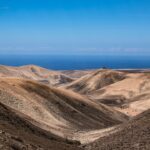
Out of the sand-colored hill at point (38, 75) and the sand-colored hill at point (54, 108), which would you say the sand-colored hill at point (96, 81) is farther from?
the sand-colored hill at point (54, 108)

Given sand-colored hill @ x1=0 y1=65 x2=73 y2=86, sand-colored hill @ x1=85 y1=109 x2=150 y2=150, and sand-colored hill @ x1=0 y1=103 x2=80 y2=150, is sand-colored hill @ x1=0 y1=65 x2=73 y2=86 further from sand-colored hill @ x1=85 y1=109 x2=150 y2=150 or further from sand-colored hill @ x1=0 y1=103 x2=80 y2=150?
sand-colored hill @ x1=85 y1=109 x2=150 y2=150

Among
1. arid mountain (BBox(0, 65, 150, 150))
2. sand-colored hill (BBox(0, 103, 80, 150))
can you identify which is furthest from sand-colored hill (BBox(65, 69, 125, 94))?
sand-colored hill (BBox(0, 103, 80, 150))

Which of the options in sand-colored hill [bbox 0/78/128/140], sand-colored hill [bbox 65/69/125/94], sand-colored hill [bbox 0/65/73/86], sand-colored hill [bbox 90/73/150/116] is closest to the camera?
sand-colored hill [bbox 0/78/128/140]

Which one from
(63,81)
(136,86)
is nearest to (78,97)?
(136,86)

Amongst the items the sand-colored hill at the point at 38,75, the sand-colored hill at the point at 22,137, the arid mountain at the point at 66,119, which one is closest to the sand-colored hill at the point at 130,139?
the arid mountain at the point at 66,119

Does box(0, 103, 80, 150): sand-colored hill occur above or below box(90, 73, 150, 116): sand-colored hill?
above

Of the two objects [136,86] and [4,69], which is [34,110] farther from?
[4,69]
